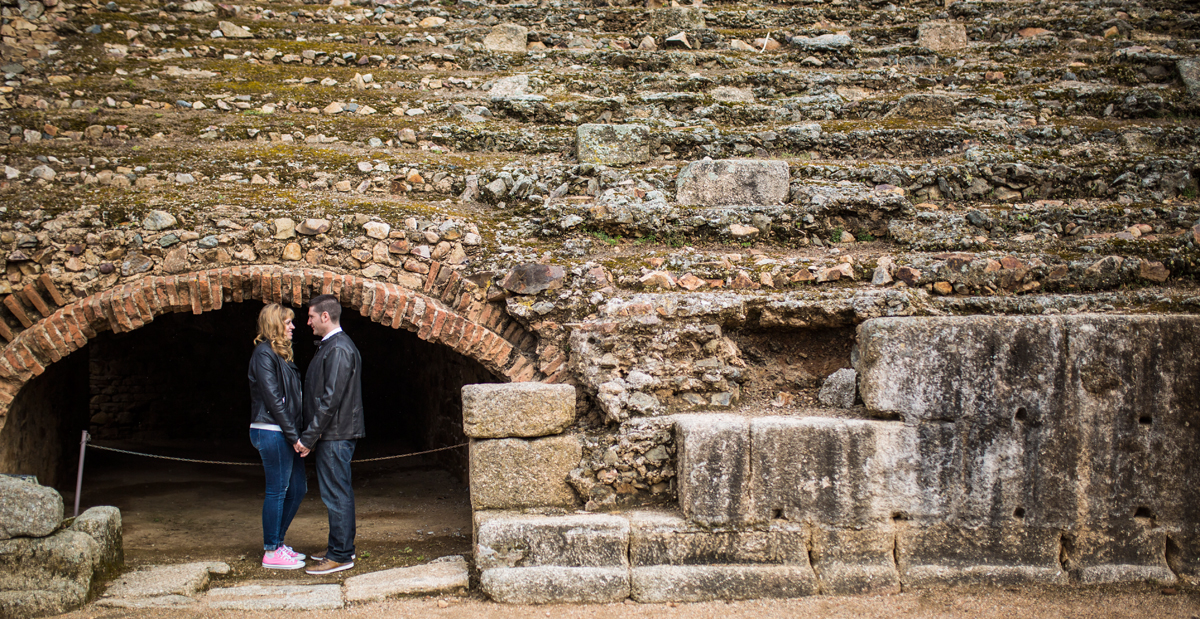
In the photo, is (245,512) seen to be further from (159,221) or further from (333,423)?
(159,221)

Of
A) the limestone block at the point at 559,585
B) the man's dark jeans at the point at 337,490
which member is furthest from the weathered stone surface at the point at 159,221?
the limestone block at the point at 559,585

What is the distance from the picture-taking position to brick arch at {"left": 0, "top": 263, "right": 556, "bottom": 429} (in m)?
4.19

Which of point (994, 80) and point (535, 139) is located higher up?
point (994, 80)

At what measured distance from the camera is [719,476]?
3672 mm

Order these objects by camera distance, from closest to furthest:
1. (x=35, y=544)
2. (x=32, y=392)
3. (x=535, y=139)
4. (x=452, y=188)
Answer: (x=35, y=544) < (x=32, y=392) < (x=452, y=188) < (x=535, y=139)

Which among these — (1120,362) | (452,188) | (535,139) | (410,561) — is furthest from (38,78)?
(1120,362)

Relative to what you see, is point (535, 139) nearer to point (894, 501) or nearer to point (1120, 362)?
point (894, 501)

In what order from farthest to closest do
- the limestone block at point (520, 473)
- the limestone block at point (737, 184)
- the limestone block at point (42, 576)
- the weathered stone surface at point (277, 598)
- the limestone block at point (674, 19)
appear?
the limestone block at point (674, 19), the limestone block at point (737, 184), the limestone block at point (520, 473), the weathered stone surface at point (277, 598), the limestone block at point (42, 576)

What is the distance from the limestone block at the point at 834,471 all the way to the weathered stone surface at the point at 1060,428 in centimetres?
12

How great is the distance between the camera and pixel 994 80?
21.7 feet

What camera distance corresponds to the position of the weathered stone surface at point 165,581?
142 inches

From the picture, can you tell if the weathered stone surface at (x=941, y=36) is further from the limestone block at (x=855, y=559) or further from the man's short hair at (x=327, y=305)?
the man's short hair at (x=327, y=305)

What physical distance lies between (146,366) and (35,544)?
23.4 feet

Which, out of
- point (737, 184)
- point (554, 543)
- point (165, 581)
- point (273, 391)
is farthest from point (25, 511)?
point (737, 184)
